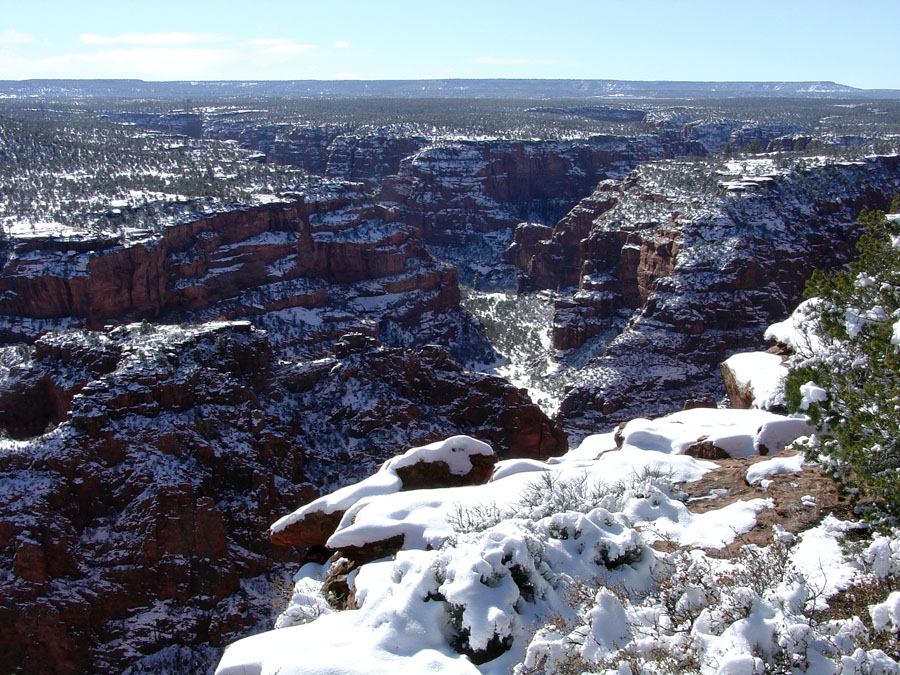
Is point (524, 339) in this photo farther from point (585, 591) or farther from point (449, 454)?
point (585, 591)

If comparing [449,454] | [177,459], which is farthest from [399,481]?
[177,459]

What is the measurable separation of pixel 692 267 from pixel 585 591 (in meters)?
55.8

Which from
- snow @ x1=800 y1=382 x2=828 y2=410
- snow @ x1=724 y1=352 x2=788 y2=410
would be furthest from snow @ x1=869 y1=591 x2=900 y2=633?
snow @ x1=724 y1=352 x2=788 y2=410

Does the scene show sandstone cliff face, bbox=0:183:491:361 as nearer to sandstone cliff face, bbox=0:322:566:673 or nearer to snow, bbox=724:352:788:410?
sandstone cliff face, bbox=0:322:566:673

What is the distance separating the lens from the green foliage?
11.0 m

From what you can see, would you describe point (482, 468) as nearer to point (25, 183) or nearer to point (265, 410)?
point (265, 410)

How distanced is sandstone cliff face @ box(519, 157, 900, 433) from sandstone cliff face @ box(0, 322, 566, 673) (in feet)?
74.7

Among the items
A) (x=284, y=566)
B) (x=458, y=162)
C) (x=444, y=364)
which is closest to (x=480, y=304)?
(x=458, y=162)

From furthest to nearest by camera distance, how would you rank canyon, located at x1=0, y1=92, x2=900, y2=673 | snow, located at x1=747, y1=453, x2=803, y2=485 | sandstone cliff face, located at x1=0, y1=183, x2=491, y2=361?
1. sandstone cliff face, located at x1=0, y1=183, x2=491, y2=361
2. canyon, located at x1=0, y1=92, x2=900, y2=673
3. snow, located at x1=747, y1=453, x2=803, y2=485

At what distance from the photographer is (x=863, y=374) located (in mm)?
13828

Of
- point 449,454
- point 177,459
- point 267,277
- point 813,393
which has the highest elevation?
point 813,393

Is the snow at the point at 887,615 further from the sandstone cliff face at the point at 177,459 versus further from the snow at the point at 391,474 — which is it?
the sandstone cliff face at the point at 177,459

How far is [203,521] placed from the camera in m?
27.2

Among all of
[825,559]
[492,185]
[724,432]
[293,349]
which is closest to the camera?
[825,559]
